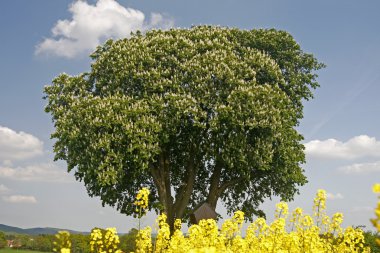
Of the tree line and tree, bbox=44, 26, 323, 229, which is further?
the tree line

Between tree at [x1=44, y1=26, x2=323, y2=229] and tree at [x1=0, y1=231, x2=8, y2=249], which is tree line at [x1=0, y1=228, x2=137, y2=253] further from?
tree at [x1=44, y1=26, x2=323, y2=229]

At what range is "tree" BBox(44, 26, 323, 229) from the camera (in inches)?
992

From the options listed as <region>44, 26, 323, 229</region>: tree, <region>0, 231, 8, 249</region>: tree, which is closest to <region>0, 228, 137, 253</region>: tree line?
<region>0, 231, 8, 249</region>: tree

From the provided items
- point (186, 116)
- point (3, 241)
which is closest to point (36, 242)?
point (3, 241)

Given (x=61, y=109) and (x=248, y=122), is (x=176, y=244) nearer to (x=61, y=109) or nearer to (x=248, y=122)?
(x=248, y=122)

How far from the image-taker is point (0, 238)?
73812mm

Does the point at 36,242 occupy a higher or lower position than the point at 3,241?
higher

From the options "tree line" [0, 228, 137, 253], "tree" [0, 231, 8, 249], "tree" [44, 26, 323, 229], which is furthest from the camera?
"tree" [0, 231, 8, 249]

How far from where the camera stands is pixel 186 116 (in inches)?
1035

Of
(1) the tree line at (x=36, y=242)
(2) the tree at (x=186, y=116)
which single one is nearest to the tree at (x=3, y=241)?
(1) the tree line at (x=36, y=242)

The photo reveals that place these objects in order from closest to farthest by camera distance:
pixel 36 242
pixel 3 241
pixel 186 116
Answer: pixel 186 116, pixel 36 242, pixel 3 241

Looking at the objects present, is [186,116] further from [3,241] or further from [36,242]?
[3,241]

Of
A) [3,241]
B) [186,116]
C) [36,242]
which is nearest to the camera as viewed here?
[186,116]

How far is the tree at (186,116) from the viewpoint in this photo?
82.7 feet
